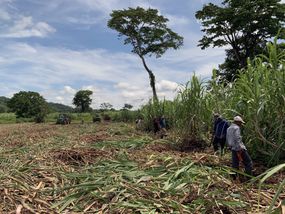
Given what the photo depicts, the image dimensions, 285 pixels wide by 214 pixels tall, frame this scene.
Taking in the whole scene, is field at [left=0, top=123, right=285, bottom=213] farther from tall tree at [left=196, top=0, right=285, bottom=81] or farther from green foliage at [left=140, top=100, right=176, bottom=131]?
tall tree at [left=196, top=0, right=285, bottom=81]

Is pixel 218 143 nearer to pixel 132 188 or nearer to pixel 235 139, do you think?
pixel 235 139

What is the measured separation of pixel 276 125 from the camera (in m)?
5.16

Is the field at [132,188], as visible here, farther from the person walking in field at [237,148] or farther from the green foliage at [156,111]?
the green foliage at [156,111]

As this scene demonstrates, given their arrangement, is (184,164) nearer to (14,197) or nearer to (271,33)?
(14,197)

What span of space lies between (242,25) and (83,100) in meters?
50.0

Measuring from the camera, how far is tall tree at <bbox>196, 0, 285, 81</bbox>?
18.4 meters

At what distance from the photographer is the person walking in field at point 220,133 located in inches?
265

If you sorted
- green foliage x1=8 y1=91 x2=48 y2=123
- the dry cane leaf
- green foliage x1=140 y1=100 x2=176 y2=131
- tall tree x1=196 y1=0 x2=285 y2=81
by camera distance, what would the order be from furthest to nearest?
1. green foliage x1=8 y1=91 x2=48 y2=123
2. tall tree x1=196 y1=0 x2=285 y2=81
3. green foliage x1=140 y1=100 x2=176 y2=131
4. the dry cane leaf

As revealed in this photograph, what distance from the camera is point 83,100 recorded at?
6619 cm

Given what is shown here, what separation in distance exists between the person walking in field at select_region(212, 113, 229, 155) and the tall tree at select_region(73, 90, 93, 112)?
194 feet

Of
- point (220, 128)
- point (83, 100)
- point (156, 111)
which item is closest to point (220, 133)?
point (220, 128)

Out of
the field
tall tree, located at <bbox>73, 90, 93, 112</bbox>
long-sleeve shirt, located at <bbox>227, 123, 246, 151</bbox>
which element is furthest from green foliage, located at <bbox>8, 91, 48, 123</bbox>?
long-sleeve shirt, located at <bbox>227, 123, 246, 151</bbox>

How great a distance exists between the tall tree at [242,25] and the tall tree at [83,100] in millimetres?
46414

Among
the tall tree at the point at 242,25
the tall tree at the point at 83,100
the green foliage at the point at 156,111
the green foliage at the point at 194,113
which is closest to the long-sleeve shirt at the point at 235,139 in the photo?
the green foliage at the point at 194,113
